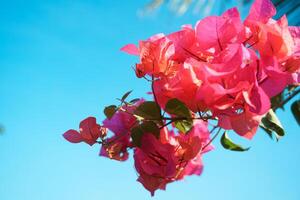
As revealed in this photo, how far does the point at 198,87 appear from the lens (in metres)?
0.32

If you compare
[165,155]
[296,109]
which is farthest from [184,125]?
[296,109]

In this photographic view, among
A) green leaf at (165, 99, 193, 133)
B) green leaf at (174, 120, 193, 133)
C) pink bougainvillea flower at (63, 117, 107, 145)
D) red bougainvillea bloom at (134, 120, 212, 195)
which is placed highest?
pink bougainvillea flower at (63, 117, 107, 145)

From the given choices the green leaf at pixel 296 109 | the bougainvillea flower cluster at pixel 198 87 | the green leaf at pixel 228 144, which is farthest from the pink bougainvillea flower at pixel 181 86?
the green leaf at pixel 296 109

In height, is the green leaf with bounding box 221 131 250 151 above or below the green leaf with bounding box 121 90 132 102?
below

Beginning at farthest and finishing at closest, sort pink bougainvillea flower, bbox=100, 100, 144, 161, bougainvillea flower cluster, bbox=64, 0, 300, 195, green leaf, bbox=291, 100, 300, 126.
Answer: green leaf, bbox=291, 100, 300, 126
pink bougainvillea flower, bbox=100, 100, 144, 161
bougainvillea flower cluster, bbox=64, 0, 300, 195

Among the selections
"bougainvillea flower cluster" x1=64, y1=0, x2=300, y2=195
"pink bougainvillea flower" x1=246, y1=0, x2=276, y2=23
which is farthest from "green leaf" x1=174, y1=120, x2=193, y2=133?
"pink bougainvillea flower" x1=246, y1=0, x2=276, y2=23

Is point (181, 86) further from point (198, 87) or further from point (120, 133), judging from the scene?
point (120, 133)

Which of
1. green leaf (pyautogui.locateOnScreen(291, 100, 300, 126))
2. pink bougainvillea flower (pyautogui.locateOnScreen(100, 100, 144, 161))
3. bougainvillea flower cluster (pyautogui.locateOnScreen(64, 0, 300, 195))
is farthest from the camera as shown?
green leaf (pyautogui.locateOnScreen(291, 100, 300, 126))

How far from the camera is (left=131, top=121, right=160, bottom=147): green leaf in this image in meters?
0.37

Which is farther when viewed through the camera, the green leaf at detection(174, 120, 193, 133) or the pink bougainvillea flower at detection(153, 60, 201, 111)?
the green leaf at detection(174, 120, 193, 133)

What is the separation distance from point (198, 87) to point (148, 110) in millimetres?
74

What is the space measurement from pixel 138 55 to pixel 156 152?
0.31 feet

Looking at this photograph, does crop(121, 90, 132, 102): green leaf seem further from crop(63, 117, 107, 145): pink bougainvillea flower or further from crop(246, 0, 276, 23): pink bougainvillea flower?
crop(246, 0, 276, 23): pink bougainvillea flower

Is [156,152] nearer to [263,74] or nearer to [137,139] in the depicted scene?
[137,139]
